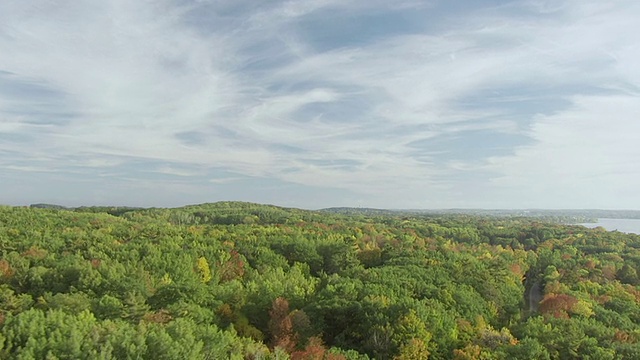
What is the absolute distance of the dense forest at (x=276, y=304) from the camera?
30.1m

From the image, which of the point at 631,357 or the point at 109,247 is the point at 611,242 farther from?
the point at 109,247

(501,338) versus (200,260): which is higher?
(200,260)

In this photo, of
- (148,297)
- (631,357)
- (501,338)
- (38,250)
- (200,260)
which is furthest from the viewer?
(200,260)

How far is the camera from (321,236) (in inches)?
3871

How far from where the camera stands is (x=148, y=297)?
4600cm

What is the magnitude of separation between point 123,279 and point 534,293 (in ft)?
239

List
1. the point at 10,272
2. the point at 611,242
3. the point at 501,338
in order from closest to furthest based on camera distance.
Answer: the point at 501,338 < the point at 10,272 < the point at 611,242

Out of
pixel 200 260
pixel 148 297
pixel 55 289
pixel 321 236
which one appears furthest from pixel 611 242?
pixel 55 289

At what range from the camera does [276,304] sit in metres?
47.3

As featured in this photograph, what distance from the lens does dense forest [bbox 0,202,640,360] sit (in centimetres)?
3014

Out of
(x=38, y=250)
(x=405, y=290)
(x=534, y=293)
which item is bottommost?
Answer: (x=534, y=293)

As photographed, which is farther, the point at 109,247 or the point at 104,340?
the point at 109,247

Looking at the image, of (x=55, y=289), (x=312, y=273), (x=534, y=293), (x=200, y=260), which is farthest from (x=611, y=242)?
(x=55, y=289)

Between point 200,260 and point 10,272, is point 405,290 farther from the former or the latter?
point 10,272
